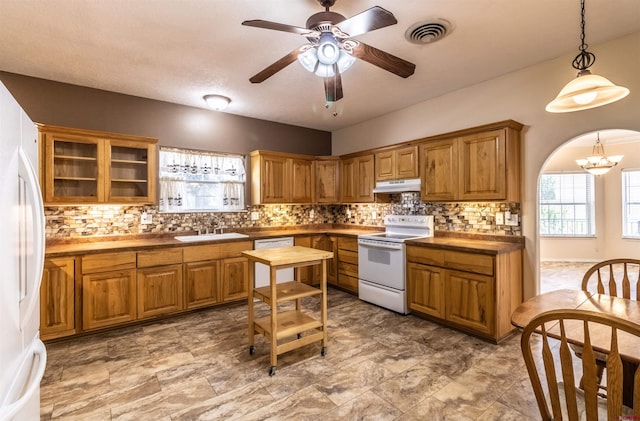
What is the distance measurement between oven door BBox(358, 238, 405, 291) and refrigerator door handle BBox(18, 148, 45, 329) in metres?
3.14

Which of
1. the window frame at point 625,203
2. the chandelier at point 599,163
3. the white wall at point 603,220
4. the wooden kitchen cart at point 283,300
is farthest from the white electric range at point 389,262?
the window frame at point 625,203

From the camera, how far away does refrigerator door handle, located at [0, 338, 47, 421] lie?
0.90 meters

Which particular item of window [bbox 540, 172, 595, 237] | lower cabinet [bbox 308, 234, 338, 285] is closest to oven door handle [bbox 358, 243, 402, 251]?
lower cabinet [bbox 308, 234, 338, 285]

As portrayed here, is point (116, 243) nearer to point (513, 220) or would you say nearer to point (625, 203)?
point (513, 220)

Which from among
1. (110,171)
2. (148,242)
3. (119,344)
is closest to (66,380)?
(119,344)

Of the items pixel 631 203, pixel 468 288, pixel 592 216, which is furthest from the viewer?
pixel 592 216

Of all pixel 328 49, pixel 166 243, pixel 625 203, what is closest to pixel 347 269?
pixel 166 243

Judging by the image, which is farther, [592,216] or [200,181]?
[592,216]

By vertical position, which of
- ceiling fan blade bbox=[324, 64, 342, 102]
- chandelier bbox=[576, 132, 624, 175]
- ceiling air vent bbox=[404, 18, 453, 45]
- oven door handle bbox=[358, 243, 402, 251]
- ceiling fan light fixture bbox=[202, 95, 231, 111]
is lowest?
oven door handle bbox=[358, 243, 402, 251]

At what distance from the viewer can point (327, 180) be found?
510cm

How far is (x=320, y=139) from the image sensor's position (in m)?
5.57

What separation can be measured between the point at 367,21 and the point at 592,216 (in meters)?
7.28

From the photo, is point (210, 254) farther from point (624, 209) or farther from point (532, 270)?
point (624, 209)

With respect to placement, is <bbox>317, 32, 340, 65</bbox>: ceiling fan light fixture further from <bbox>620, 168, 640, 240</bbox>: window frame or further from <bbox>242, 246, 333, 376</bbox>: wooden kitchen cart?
<bbox>620, 168, 640, 240</bbox>: window frame
